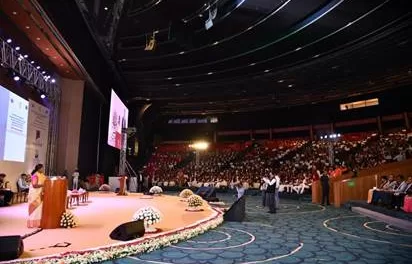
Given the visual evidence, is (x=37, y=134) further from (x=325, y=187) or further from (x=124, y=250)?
(x=325, y=187)

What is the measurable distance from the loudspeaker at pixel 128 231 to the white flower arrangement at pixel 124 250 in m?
0.17

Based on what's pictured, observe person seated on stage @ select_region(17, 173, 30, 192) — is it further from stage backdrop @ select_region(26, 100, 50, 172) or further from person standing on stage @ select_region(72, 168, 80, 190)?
person standing on stage @ select_region(72, 168, 80, 190)

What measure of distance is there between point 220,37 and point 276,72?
158 inches

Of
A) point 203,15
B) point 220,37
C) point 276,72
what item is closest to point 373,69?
point 276,72

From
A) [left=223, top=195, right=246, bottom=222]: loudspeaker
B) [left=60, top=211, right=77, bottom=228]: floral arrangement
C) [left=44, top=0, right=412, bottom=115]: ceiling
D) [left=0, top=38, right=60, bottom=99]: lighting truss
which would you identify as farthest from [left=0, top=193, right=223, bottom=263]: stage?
[left=44, top=0, right=412, bottom=115]: ceiling

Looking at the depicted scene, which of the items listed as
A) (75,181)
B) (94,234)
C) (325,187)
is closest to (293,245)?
(94,234)

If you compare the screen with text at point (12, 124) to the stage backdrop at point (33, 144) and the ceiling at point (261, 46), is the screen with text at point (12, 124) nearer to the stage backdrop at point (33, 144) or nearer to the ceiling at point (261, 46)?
the stage backdrop at point (33, 144)

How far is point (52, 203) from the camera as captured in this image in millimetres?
5098

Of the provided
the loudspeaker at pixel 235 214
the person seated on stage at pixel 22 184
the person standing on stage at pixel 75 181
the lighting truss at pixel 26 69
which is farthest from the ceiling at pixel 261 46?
the loudspeaker at pixel 235 214

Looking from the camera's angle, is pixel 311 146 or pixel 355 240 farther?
pixel 311 146

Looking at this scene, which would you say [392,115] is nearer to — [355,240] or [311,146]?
[311,146]

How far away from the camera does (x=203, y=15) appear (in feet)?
37.6

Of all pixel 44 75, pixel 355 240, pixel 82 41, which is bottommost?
pixel 355 240

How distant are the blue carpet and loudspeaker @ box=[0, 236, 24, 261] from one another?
3.29ft
